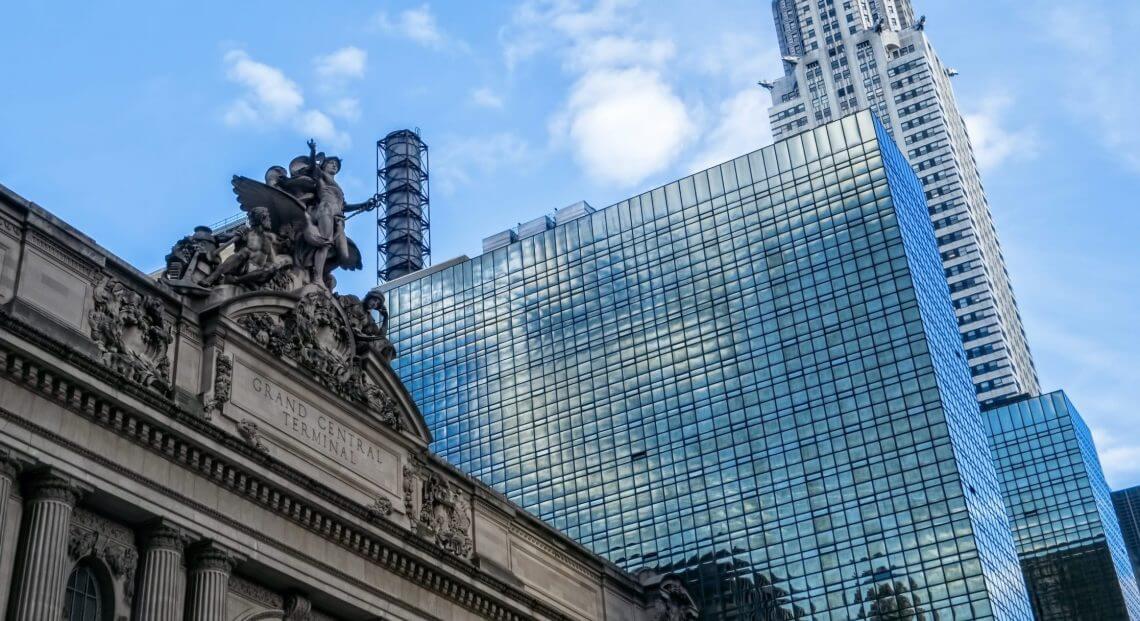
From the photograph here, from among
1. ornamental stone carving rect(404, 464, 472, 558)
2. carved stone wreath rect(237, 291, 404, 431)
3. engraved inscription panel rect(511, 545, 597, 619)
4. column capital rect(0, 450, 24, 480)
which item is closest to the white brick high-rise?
engraved inscription panel rect(511, 545, 597, 619)

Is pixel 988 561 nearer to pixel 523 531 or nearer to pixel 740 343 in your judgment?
pixel 740 343

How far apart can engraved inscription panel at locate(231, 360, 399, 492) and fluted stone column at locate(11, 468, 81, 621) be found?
7125 millimetres

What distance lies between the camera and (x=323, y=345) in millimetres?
42125

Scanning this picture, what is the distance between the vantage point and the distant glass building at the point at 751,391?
87.8 metres

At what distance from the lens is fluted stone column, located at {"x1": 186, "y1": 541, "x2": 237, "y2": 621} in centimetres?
3400

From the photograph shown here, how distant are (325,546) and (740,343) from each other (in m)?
61.9

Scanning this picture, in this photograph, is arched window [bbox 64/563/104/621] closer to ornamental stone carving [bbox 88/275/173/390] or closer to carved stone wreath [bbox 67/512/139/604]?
carved stone wreath [bbox 67/512/139/604]

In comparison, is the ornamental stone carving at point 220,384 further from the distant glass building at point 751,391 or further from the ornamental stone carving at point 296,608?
the distant glass building at point 751,391

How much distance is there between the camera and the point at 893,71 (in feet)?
652

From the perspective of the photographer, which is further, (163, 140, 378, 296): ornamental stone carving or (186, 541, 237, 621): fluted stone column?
(163, 140, 378, 296): ornamental stone carving

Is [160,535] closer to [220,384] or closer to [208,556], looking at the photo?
[208,556]

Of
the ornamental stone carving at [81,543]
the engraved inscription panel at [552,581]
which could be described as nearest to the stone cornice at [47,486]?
the ornamental stone carving at [81,543]

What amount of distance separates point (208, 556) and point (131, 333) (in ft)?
19.7

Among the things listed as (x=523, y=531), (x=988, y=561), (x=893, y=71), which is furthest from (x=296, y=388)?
(x=893, y=71)
